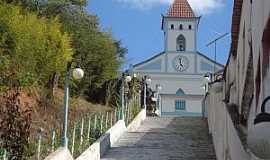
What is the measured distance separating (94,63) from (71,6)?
4.45 m

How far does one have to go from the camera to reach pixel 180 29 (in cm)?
5747

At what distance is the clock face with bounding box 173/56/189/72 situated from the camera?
54000 millimetres

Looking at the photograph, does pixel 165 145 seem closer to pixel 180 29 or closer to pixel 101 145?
pixel 101 145

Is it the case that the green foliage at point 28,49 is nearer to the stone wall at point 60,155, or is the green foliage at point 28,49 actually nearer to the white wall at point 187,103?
the stone wall at point 60,155

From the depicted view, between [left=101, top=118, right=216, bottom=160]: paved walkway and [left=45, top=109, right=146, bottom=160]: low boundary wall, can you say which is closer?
[left=45, top=109, right=146, bottom=160]: low boundary wall

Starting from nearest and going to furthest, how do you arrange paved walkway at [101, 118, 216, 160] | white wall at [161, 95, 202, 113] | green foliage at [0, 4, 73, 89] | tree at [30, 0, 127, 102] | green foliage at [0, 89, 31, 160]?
green foliage at [0, 89, 31, 160]
paved walkway at [101, 118, 216, 160]
green foliage at [0, 4, 73, 89]
tree at [30, 0, 127, 102]
white wall at [161, 95, 202, 113]

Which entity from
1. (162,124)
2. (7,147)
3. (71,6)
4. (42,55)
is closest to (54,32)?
(42,55)

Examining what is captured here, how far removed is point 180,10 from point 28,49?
3821 cm

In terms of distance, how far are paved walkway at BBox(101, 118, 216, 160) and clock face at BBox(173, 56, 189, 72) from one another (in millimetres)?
29685

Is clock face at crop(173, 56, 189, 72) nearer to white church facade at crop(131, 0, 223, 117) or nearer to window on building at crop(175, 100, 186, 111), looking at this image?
white church facade at crop(131, 0, 223, 117)

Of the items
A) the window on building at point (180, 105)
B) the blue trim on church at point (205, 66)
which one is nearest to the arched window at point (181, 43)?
the blue trim on church at point (205, 66)

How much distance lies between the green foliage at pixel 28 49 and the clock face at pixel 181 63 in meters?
29.2

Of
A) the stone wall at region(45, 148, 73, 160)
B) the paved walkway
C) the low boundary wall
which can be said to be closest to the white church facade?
the paved walkway

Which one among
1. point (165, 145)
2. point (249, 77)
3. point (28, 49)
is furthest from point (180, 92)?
point (249, 77)
